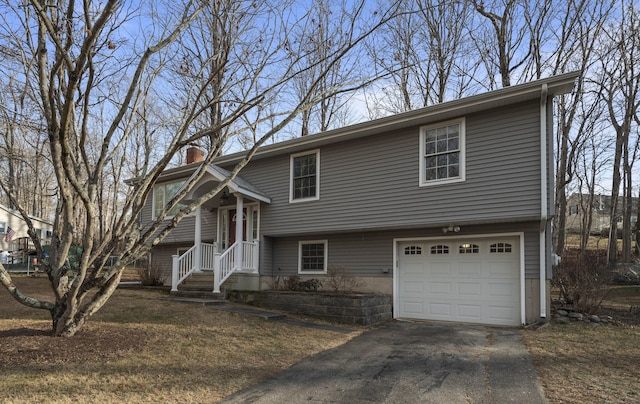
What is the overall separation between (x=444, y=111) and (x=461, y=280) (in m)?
4.08

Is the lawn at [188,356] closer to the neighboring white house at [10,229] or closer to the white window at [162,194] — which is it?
the white window at [162,194]

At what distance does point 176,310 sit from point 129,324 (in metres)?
1.69

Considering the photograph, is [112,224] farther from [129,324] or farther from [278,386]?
[278,386]

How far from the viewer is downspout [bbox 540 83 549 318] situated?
8.79 metres

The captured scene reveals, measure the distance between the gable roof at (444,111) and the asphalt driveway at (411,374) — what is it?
16.2ft

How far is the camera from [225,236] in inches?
568

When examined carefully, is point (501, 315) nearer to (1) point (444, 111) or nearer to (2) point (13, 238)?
(1) point (444, 111)

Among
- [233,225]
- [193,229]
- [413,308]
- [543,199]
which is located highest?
[543,199]

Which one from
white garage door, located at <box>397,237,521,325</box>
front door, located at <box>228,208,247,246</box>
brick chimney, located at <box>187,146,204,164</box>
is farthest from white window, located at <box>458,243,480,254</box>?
brick chimney, located at <box>187,146,204,164</box>

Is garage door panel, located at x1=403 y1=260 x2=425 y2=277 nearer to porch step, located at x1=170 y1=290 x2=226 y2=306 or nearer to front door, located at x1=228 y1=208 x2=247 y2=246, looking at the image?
porch step, located at x1=170 y1=290 x2=226 y2=306

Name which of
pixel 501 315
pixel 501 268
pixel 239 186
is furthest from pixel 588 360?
pixel 239 186

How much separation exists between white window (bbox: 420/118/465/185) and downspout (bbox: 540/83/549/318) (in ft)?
5.47

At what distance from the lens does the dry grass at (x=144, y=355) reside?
4.50 metres

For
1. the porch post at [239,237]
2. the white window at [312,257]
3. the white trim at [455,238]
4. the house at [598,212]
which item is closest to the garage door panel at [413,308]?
the white trim at [455,238]
